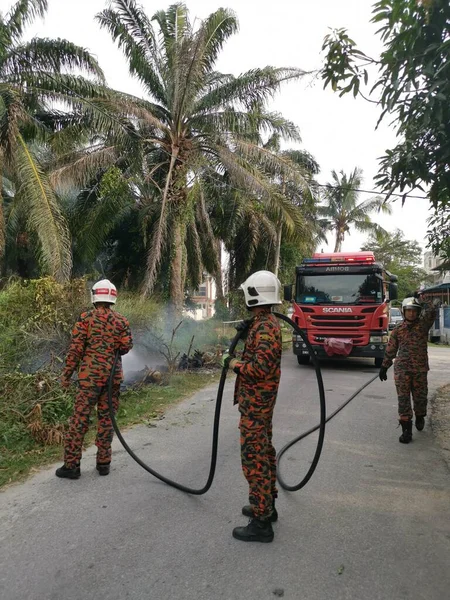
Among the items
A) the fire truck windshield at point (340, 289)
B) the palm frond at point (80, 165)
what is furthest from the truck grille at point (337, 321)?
the palm frond at point (80, 165)

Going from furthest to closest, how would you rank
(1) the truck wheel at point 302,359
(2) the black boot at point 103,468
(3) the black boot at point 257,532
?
(1) the truck wheel at point 302,359 < (2) the black boot at point 103,468 < (3) the black boot at point 257,532

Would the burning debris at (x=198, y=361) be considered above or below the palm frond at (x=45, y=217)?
below

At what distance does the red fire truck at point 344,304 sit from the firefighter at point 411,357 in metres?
4.82

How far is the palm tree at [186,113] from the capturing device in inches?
492

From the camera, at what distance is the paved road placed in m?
2.66

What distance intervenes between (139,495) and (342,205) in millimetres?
29885

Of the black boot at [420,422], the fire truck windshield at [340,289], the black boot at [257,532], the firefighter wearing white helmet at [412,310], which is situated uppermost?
the fire truck windshield at [340,289]

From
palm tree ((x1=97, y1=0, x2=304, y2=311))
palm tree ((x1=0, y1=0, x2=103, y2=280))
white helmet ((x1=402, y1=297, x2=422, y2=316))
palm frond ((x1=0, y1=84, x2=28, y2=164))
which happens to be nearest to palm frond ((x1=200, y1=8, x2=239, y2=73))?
palm tree ((x1=97, y1=0, x2=304, y2=311))

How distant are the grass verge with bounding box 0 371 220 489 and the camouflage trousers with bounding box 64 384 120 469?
55 cm

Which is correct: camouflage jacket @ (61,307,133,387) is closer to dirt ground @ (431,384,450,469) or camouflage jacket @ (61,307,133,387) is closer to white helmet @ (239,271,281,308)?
white helmet @ (239,271,281,308)

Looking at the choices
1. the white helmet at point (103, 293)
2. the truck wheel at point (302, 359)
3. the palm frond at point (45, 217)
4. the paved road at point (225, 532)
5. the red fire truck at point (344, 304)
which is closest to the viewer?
the paved road at point (225, 532)

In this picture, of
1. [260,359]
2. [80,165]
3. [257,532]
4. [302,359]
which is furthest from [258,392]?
[80,165]

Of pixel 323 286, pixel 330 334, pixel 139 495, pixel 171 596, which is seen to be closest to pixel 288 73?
pixel 323 286

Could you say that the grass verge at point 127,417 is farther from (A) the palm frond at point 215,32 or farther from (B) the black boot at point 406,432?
(A) the palm frond at point 215,32
